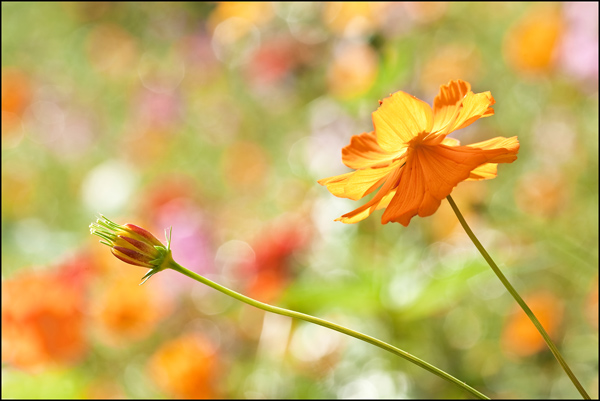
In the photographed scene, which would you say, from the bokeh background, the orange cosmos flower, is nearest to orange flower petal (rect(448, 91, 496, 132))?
the orange cosmos flower

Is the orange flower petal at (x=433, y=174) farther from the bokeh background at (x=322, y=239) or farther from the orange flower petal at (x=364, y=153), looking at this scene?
the bokeh background at (x=322, y=239)

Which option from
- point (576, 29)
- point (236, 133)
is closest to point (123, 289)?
point (576, 29)

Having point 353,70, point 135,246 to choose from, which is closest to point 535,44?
point 353,70

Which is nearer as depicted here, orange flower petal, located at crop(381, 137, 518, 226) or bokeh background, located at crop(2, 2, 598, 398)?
orange flower petal, located at crop(381, 137, 518, 226)

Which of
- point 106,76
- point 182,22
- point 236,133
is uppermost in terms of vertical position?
point 182,22

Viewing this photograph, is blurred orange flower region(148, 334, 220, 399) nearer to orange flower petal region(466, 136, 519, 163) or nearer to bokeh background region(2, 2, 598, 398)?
bokeh background region(2, 2, 598, 398)

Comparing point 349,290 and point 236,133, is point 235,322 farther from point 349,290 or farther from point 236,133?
point 236,133
